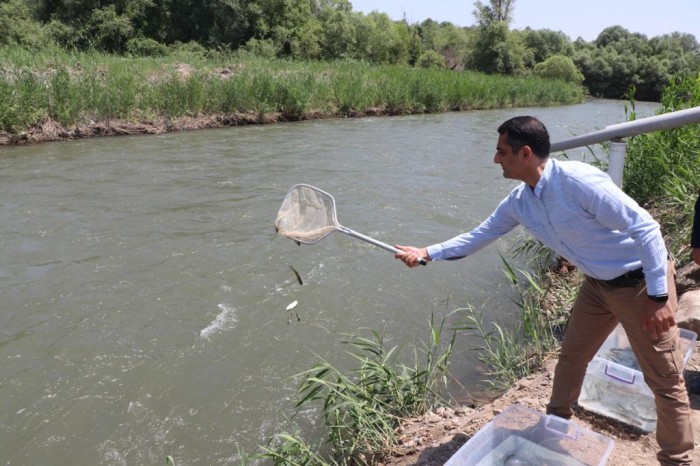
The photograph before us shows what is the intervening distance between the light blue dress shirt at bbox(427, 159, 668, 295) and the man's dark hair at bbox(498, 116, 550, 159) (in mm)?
108

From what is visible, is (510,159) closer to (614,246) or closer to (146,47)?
(614,246)

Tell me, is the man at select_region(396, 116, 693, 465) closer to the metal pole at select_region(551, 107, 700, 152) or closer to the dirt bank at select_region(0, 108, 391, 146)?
the metal pole at select_region(551, 107, 700, 152)

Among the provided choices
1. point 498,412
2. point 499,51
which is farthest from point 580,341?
point 499,51

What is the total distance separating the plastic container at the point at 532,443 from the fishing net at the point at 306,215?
1394 mm

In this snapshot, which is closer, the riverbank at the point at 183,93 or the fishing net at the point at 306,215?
the fishing net at the point at 306,215

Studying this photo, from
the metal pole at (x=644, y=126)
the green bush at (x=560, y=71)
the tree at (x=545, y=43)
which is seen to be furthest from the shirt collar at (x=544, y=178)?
the tree at (x=545, y=43)

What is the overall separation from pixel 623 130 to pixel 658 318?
1051 mm

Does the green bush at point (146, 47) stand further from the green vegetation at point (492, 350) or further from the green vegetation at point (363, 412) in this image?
the green vegetation at point (363, 412)

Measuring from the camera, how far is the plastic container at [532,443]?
8.25ft

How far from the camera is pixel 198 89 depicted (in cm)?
1547

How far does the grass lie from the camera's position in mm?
12945

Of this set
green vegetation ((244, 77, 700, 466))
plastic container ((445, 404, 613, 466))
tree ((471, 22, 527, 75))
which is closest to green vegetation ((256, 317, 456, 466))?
green vegetation ((244, 77, 700, 466))

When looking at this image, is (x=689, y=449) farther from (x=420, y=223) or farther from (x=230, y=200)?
(x=230, y=200)

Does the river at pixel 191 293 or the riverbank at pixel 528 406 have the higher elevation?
the riverbank at pixel 528 406
